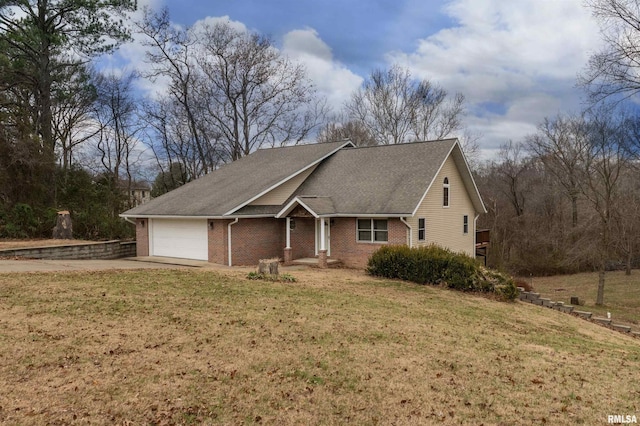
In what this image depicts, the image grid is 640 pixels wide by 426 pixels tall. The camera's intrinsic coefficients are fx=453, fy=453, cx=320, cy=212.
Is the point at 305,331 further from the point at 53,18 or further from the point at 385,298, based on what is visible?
the point at 53,18

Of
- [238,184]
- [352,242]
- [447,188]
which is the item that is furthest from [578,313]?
[238,184]

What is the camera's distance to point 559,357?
7.56 m

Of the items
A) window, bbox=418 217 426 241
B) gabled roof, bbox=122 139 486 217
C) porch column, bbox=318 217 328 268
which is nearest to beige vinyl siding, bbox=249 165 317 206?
gabled roof, bbox=122 139 486 217

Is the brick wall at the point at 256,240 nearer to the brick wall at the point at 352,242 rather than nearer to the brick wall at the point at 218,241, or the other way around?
the brick wall at the point at 218,241

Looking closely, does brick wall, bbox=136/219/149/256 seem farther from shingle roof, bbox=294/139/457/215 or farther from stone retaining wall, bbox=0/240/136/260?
shingle roof, bbox=294/139/457/215

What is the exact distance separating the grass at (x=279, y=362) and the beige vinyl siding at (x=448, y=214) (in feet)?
31.1

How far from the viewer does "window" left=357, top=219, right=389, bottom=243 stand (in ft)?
62.6

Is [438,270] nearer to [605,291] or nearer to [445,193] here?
[445,193]

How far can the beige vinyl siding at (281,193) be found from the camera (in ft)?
67.5

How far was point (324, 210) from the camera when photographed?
63.3ft

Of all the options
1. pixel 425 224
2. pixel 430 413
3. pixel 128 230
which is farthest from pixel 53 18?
pixel 430 413

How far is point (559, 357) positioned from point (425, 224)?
12.5m

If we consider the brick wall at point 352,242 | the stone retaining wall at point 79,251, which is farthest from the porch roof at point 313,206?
the stone retaining wall at point 79,251

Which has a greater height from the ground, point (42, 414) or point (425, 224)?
point (425, 224)
